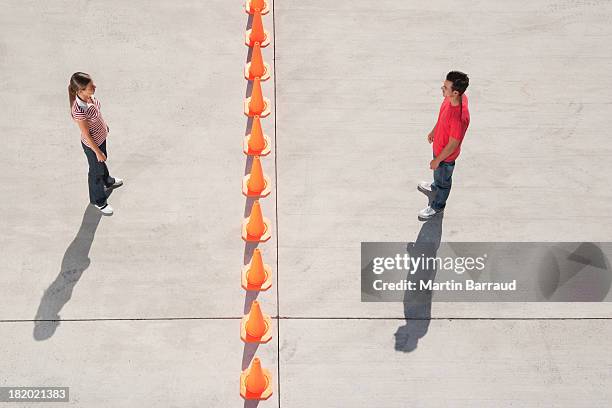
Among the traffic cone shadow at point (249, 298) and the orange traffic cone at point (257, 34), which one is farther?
the orange traffic cone at point (257, 34)

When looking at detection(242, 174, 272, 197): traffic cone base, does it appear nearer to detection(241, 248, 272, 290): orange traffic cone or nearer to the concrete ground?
the concrete ground

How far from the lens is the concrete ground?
5930 mm

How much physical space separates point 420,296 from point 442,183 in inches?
42.4

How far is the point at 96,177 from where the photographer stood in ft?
21.5

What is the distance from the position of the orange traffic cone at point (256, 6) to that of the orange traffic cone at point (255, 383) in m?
4.61

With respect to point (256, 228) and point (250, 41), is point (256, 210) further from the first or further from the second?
point (250, 41)

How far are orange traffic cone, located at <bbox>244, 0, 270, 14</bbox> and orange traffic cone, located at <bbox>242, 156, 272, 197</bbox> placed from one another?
2427 millimetres

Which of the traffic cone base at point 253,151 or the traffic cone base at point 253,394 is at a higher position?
the traffic cone base at point 253,151

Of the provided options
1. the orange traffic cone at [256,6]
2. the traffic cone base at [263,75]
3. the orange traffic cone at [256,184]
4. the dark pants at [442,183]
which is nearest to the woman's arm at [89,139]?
the orange traffic cone at [256,184]

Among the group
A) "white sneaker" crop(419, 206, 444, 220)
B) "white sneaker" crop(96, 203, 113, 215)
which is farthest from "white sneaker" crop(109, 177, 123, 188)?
"white sneaker" crop(419, 206, 444, 220)

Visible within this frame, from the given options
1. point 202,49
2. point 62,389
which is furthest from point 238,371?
point 202,49

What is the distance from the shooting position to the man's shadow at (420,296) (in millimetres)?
6125

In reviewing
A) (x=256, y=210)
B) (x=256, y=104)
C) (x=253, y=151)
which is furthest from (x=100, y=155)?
(x=256, y=104)

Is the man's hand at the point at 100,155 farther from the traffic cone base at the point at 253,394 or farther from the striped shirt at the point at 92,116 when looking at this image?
the traffic cone base at the point at 253,394
